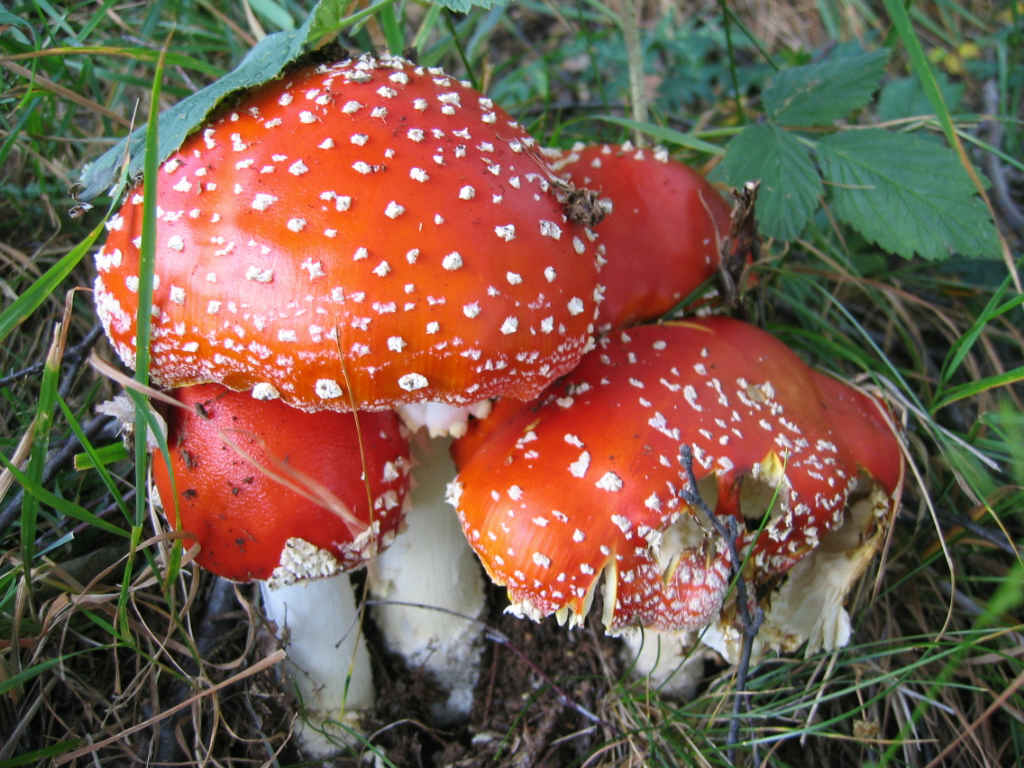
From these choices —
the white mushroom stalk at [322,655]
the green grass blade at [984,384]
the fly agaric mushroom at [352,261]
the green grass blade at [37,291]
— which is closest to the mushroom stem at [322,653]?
the white mushroom stalk at [322,655]

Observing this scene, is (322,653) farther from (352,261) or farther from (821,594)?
(821,594)

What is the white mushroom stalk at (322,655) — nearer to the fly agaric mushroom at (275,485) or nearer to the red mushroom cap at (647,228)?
the fly agaric mushroom at (275,485)

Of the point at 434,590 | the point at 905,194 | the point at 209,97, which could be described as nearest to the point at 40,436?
the point at 209,97

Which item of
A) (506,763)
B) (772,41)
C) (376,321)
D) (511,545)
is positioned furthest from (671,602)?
(772,41)

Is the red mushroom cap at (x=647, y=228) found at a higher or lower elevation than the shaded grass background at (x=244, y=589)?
higher

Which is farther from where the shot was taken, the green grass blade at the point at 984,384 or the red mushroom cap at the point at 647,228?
the red mushroom cap at the point at 647,228

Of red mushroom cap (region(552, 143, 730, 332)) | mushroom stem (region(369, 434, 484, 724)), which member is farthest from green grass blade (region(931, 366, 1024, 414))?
mushroom stem (region(369, 434, 484, 724))

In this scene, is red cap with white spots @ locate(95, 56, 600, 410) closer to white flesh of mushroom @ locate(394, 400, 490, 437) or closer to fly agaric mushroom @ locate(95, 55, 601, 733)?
fly agaric mushroom @ locate(95, 55, 601, 733)
